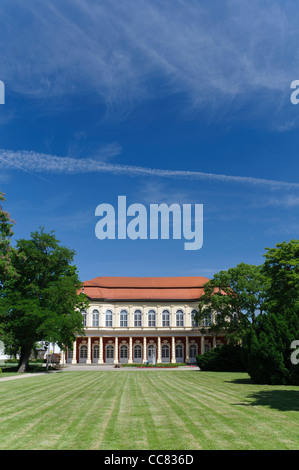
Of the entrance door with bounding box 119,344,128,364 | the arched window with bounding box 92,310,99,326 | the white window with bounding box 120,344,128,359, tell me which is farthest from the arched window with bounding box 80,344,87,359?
the white window with bounding box 120,344,128,359

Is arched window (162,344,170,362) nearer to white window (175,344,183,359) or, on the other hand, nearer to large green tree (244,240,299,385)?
white window (175,344,183,359)

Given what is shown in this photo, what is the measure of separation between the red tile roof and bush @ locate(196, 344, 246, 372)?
35.3 metres

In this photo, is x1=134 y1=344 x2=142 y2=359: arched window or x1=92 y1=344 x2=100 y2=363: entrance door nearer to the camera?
x1=92 y1=344 x2=100 y2=363: entrance door

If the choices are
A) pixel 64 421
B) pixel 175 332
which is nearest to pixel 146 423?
pixel 64 421

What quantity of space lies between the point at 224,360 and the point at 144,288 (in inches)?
1650

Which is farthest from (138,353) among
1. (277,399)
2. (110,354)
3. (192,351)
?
(277,399)

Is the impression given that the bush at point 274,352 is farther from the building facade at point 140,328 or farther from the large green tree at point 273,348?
the building facade at point 140,328

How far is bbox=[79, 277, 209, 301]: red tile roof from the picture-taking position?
259ft

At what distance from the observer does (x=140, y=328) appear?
78.0m

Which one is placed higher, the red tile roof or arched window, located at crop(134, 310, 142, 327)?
the red tile roof

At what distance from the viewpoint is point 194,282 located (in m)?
83.2

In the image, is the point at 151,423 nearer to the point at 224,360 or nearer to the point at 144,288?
the point at 224,360

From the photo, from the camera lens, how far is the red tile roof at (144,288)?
3110 inches

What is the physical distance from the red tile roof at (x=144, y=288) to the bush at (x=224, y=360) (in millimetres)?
35260
